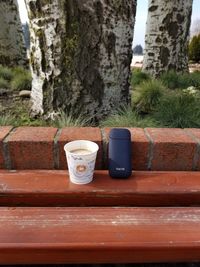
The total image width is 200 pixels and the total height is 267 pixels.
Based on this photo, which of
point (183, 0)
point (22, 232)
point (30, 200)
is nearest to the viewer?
point (22, 232)

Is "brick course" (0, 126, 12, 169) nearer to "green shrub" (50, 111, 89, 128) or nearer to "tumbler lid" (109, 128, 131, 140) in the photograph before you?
"green shrub" (50, 111, 89, 128)

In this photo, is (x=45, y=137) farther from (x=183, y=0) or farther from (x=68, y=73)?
(x=183, y=0)

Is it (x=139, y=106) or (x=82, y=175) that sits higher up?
(x=82, y=175)

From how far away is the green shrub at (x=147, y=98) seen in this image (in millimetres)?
2648

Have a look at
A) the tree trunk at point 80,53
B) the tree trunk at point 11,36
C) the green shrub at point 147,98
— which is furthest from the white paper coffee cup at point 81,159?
the tree trunk at point 11,36

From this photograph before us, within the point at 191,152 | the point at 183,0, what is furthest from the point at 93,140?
the point at 183,0

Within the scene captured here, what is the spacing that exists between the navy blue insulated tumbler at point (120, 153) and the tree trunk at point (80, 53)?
721 millimetres

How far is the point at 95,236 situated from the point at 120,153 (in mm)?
422

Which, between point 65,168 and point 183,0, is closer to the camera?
point 65,168

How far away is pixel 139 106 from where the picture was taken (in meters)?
2.69

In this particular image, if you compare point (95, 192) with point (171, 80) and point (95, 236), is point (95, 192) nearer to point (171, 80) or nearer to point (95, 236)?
point (95, 236)

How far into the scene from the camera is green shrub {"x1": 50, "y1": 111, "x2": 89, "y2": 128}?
1.90 metres

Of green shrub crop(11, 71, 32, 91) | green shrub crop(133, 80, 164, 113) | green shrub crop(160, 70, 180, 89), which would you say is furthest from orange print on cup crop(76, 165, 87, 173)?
green shrub crop(160, 70, 180, 89)

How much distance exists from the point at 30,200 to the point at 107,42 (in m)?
1.12
